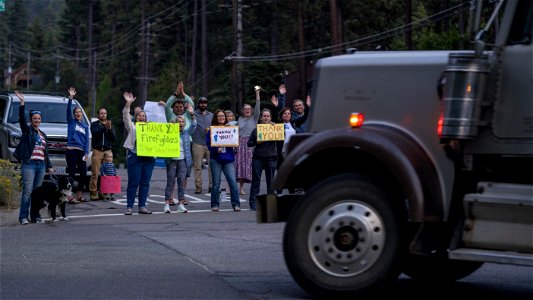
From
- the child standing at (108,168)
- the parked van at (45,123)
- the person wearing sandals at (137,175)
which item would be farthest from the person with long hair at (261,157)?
the parked van at (45,123)

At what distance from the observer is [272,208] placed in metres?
9.51

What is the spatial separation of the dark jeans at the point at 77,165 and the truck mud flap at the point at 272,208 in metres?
12.6

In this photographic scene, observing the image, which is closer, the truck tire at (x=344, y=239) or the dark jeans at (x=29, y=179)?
the truck tire at (x=344, y=239)

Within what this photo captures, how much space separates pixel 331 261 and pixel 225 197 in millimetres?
12990

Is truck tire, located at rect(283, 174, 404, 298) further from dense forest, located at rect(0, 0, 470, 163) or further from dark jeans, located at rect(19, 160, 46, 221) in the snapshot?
dense forest, located at rect(0, 0, 470, 163)

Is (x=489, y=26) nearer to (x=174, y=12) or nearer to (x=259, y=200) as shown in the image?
(x=259, y=200)

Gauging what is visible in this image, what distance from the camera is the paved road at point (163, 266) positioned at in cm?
971

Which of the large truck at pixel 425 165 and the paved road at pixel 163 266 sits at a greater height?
the large truck at pixel 425 165

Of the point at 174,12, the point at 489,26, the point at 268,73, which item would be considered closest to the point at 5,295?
the point at 489,26

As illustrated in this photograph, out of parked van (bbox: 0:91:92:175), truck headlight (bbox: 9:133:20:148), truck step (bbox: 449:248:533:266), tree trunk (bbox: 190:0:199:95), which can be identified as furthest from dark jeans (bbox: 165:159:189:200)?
tree trunk (bbox: 190:0:199:95)

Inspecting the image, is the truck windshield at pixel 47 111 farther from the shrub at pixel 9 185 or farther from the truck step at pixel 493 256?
the truck step at pixel 493 256

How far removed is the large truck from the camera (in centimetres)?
843

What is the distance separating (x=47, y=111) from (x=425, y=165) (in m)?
17.5

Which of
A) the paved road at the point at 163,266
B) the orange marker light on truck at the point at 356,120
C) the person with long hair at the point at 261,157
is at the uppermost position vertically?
the orange marker light on truck at the point at 356,120
